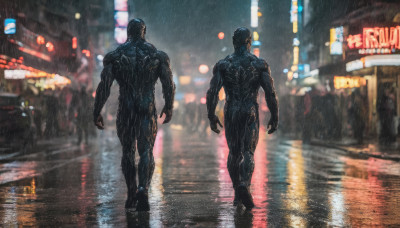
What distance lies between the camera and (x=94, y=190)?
9.47 meters

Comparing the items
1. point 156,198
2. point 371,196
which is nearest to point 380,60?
point 371,196

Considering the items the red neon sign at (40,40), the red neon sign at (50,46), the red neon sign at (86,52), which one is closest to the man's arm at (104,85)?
the red neon sign at (40,40)

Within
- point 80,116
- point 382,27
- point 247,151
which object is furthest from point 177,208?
point 382,27

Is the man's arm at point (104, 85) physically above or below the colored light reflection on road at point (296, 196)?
above

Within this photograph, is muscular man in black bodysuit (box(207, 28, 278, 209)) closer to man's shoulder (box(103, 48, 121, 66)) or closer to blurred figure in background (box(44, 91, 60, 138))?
man's shoulder (box(103, 48, 121, 66))

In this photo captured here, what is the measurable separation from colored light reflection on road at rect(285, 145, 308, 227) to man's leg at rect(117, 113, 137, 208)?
5.84ft

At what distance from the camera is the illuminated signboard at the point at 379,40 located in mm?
28469

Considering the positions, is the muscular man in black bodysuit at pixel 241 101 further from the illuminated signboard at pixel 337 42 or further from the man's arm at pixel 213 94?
the illuminated signboard at pixel 337 42

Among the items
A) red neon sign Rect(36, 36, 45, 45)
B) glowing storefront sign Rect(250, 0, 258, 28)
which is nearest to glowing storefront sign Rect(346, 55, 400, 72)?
red neon sign Rect(36, 36, 45, 45)

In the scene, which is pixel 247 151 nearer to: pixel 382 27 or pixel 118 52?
pixel 118 52

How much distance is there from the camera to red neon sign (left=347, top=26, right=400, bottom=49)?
2847cm

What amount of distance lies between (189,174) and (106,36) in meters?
76.2

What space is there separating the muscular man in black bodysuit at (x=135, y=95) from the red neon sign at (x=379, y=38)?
902 inches

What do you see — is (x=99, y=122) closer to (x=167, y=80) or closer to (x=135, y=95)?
(x=135, y=95)
